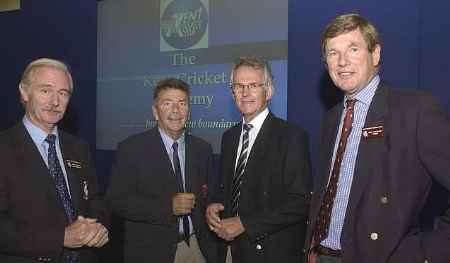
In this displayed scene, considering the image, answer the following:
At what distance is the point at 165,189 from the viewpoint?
294 cm

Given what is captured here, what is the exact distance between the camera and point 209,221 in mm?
2703

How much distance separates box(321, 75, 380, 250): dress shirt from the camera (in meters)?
2.01

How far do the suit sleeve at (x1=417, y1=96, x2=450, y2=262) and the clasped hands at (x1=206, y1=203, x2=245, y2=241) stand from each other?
3.17 feet

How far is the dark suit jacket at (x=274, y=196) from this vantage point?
255cm

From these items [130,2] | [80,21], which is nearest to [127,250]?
[130,2]

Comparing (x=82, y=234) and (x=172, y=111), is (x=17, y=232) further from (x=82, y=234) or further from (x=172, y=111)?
(x=172, y=111)

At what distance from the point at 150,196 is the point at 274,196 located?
779 millimetres

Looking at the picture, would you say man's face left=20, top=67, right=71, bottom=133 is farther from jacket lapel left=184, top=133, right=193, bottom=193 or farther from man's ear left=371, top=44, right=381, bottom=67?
man's ear left=371, top=44, right=381, bottom=67

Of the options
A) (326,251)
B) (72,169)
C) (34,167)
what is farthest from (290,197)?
(34,167)

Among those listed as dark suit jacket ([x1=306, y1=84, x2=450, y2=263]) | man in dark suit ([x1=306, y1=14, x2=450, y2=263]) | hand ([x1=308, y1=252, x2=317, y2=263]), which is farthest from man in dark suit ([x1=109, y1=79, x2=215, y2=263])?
dark suit jacket ([x1=306, y1=84, x2=450, y2=263])

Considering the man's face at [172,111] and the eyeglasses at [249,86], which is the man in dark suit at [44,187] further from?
the eyeglasses at [249,86]

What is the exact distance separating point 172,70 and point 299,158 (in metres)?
2.16

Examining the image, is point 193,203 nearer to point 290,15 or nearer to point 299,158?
point 299,158

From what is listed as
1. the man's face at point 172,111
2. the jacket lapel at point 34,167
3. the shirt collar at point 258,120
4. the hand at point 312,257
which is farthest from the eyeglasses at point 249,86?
the jacket lapel at point 34,167
